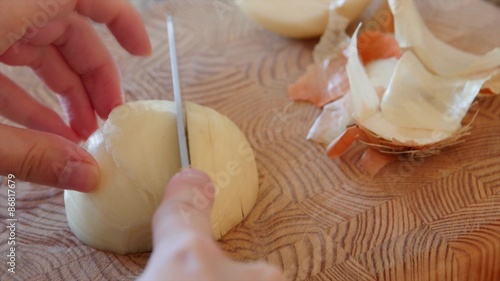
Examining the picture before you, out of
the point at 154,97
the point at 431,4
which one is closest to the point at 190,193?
the point at 154,97

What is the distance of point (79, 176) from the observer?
0.83 metres

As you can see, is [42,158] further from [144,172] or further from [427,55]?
[427,55]

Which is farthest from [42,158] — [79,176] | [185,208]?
[185,208]

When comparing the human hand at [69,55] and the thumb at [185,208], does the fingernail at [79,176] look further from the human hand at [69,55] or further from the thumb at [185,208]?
the thumb at [185,208]

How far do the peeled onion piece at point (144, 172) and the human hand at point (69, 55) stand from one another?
4cm

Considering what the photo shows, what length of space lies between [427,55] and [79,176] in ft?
2.21

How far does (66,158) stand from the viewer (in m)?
0.80

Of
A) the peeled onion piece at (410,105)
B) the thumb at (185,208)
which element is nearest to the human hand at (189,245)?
the thumb at (185,208)

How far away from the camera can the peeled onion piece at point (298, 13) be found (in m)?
1.26

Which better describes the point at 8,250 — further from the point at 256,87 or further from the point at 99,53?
the point at 256,87

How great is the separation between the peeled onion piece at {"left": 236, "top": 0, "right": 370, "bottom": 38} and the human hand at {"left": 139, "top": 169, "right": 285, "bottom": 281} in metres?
0.68

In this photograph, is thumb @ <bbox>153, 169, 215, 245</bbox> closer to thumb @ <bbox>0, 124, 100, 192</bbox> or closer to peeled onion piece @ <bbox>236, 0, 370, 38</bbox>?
thumb @ <bbox>0, 124, 100, 192</bbox>

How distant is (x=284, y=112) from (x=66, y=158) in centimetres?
48

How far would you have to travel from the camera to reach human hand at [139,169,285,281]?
555 millimetres
